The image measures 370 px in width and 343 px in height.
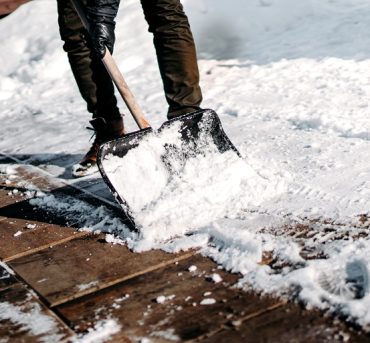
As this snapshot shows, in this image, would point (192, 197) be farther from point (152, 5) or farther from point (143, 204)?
point (152, 5)

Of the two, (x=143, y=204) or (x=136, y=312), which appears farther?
(x=143, y=204)

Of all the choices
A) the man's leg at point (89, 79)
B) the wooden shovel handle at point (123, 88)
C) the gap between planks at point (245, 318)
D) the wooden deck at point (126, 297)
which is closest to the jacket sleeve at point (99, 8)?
the wooden shovel handle at point (123, 88)

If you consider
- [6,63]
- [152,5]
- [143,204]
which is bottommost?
[6,63]

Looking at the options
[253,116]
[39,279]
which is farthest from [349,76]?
[39,279]

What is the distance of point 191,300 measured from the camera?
1.92 meters

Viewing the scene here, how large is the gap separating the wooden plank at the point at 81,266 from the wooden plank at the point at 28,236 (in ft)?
0.20

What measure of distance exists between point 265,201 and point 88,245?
744 millimetres

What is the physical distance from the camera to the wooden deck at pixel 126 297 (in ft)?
5.63

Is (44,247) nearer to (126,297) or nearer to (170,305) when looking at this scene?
(126,297)

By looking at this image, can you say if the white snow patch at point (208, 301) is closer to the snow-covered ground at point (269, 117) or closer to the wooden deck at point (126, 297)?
the wooden deck at point (126, 297)

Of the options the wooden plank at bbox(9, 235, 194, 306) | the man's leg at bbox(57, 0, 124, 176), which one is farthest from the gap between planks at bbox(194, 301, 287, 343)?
the man's leg at bbox(57, 0, 124, 176)

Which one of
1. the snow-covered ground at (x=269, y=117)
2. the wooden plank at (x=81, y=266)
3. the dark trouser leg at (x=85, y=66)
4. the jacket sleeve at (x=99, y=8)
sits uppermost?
the jacket sleeve at (x=99, y=8)

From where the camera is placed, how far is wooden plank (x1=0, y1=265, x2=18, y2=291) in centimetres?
226

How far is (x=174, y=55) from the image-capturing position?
10.2 ft
